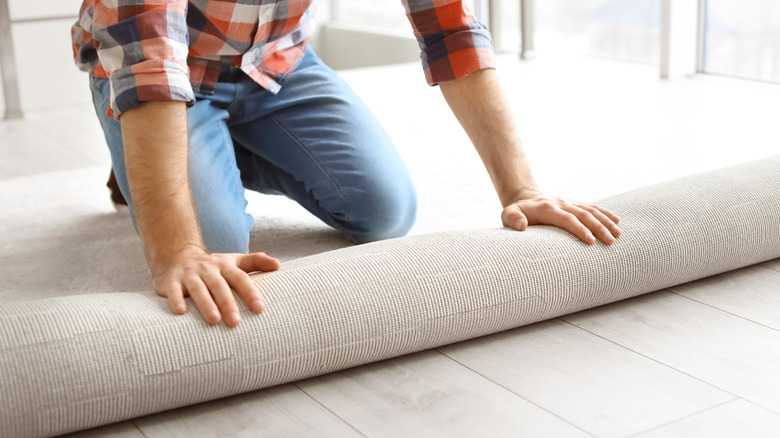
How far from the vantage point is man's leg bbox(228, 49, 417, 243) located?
6.03 feet

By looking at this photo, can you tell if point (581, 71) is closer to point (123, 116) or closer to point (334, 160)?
point (334, 160)

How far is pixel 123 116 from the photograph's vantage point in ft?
4.41

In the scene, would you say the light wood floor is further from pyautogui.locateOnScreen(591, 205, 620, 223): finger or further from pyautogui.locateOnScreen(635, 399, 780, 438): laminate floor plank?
pyautogui.locateOnScreen(591, 205, 620, 223): finger

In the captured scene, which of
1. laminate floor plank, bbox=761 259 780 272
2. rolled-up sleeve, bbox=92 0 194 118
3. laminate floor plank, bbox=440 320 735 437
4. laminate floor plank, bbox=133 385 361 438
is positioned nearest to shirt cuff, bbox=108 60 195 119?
rolled-up sleeve, bbox=92 0 194 118

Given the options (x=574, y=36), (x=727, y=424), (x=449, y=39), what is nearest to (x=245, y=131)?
(x=449, y=39)

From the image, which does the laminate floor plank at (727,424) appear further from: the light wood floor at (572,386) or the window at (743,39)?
the window at (743,39)

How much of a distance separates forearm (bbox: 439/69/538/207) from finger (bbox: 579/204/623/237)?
0.37 ft

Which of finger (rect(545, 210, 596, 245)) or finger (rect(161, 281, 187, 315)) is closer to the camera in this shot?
finger (rect(161, 281, 187, 315))

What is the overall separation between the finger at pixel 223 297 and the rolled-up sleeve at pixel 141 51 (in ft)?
0.94

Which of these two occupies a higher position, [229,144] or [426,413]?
[229,144]

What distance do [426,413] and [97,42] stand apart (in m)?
0.81

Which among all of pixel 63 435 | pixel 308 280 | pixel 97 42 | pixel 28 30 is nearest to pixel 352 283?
pixel 308 280

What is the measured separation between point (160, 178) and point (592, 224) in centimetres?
65

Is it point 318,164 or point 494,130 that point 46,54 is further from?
point 494,130
